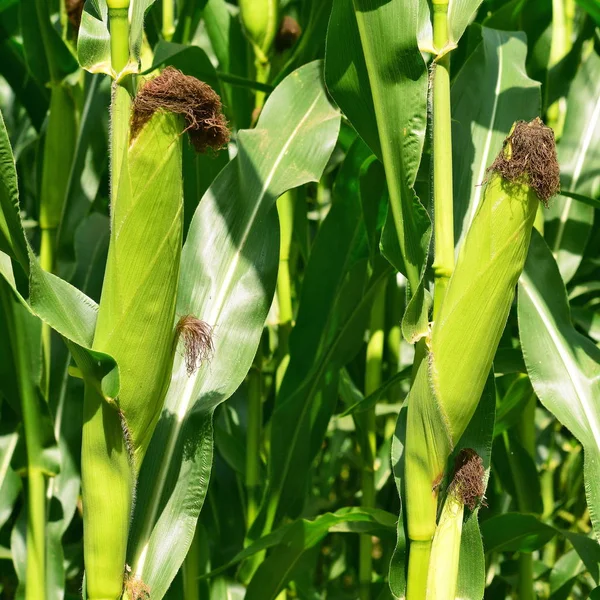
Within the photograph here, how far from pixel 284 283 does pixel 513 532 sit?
645 mm

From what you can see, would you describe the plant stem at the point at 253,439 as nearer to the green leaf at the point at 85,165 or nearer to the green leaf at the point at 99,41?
the green leaf at the point at 85,165

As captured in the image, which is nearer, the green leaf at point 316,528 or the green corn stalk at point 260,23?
the green leaf at point 316,528

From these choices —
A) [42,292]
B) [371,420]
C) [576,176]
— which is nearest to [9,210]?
[42,292]

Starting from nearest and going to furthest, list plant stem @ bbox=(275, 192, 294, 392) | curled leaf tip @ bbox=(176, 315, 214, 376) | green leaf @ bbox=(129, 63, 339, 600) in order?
curled leaf tip @ bbox=(176, 315, 214, 376), green leaf @ bbox=(129, 63, 339, 600), plant stem @ bbox=(275, 192, 294, 392)

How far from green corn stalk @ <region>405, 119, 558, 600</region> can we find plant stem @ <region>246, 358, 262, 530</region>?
59 cm

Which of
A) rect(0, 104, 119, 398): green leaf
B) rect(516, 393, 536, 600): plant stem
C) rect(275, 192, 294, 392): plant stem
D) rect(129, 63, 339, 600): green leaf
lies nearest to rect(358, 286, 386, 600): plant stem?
rect(275, 192, 294, 392): plant stem

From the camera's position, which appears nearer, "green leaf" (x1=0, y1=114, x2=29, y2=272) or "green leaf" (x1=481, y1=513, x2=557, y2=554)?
"green leaf" (x1=0, y1=114, x2=29, y2=272)

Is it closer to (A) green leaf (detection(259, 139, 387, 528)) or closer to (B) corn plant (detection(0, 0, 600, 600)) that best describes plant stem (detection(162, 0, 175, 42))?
(B) corn plant (detection(0, 0, 600, 600))

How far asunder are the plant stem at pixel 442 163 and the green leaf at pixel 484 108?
0.23 metres

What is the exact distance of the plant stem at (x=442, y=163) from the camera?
1.09m

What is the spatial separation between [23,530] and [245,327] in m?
0.68

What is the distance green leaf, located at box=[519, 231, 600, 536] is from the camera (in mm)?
1329

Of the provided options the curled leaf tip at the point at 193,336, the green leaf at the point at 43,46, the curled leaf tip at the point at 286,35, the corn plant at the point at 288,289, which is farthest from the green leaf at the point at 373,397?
the green leaf at the point at 43,46

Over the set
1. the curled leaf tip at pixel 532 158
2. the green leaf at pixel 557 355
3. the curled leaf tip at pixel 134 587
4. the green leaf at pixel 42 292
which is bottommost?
the curled leaf tip at pixel 134 587
